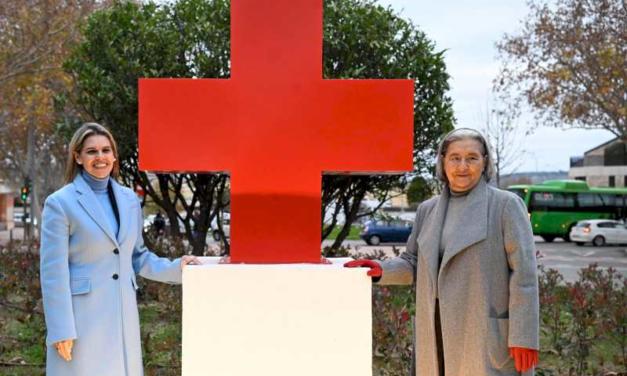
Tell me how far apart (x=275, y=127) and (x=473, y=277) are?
3.29ft

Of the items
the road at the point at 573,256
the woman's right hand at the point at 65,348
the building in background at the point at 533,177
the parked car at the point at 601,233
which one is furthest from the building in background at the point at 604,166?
the woman's right hand at the point at 65,348

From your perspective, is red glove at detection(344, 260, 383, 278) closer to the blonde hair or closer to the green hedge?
the blonde hair

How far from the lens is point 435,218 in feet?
10.2

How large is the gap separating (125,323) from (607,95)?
18287 millimetres

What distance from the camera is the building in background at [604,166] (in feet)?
166

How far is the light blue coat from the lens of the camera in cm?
310

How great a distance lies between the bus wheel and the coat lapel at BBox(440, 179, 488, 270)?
98.2 feet

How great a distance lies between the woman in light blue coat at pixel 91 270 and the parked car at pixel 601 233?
3010 cm

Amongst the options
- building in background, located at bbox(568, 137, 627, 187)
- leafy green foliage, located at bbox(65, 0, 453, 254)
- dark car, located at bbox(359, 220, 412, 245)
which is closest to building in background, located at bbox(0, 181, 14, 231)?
dark car, located at bbox(359, 220, 412, 245)

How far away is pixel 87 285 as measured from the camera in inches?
125

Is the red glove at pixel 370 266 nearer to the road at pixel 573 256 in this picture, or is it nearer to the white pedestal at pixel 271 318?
the white pedestal at pixel 271 318

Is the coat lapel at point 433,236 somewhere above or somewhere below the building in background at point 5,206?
above

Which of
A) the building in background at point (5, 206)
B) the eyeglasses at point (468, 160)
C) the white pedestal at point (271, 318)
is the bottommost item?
the building in background at point (5, 206)

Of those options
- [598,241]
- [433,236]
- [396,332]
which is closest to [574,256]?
[598,241]
